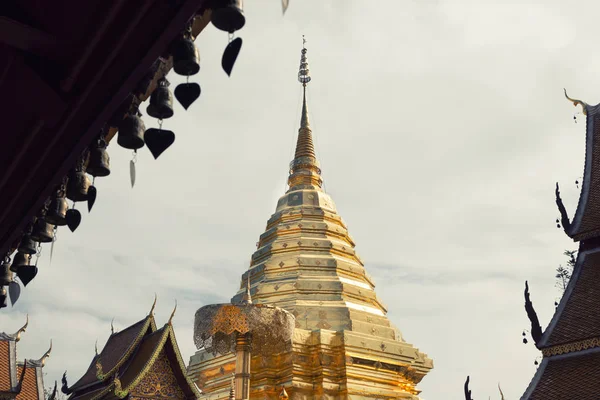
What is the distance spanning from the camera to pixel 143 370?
1223cm

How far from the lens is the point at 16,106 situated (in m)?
3.90

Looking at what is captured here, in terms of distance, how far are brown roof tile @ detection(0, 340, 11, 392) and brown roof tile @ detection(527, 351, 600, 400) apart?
994 cm

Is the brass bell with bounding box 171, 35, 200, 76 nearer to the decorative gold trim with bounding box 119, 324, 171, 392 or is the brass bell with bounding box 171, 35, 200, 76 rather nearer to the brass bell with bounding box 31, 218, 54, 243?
the brass bell with bounding box 31, 218, 54, 243

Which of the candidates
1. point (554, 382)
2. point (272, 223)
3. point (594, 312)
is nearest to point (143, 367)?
point (554, 382)

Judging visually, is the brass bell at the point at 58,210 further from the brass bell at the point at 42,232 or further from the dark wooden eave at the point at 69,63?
the brass bell at the point at 42,232

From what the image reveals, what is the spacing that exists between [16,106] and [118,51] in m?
1.15

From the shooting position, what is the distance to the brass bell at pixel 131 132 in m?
3.45

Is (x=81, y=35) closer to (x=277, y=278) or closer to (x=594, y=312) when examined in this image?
(x=594, y=312)

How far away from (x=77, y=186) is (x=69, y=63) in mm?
914

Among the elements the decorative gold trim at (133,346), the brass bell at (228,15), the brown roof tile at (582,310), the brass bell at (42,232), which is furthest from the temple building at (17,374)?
the brass bell at (228,15)

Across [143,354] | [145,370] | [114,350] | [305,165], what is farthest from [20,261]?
[305,165]

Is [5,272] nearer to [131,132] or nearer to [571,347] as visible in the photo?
[131,132]

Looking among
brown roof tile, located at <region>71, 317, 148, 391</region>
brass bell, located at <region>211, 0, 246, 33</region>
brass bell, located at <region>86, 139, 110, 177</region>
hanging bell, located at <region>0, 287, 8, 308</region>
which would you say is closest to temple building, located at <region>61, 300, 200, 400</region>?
brown roof tile, located at <region>71, 317, 148, 391</region>

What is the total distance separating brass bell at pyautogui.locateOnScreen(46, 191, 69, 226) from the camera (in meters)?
4.35
